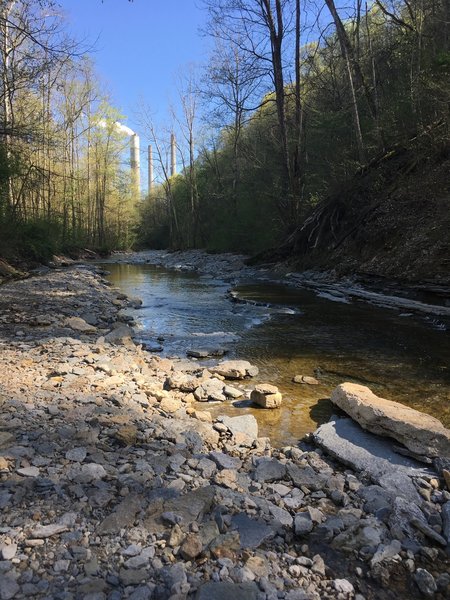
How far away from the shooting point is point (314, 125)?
19.8 m

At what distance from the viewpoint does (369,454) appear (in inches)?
134

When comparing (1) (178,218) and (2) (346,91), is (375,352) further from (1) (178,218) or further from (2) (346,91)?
(1) (178,218)

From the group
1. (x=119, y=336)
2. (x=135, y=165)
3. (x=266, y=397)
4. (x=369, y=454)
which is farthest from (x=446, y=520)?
(x=135, y=165)

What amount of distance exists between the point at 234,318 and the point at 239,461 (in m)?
6.19

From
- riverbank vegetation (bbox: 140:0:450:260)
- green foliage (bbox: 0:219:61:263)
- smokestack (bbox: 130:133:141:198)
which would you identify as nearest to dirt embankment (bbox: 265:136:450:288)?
riverbank vegetation (bbox: 140:0:450:260)

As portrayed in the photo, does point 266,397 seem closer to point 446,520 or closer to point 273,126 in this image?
point 446,520

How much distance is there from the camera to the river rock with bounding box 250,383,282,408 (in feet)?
15.0

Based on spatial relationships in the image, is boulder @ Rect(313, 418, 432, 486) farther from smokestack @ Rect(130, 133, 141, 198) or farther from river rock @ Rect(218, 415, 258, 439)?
smokestack @ Rect(130, 133, 141, 198)

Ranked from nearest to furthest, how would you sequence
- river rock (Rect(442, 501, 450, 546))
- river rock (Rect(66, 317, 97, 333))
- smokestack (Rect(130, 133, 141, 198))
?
river rock (Rect(442, 501, 450, 546))
river rock (Rect(66, 317, 97, 333))
smokestack (Rect(130, 133, 141, 198))

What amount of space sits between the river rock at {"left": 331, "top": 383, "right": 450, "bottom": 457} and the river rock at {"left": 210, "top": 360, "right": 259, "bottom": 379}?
5.22ft

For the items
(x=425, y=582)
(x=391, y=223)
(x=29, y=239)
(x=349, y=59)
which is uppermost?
(x=349, y=59)

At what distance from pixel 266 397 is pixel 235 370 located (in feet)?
3.45

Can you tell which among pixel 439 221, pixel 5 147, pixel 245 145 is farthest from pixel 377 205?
pixel 245 145

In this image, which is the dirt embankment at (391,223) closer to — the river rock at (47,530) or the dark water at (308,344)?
the dark water at (308,344)
